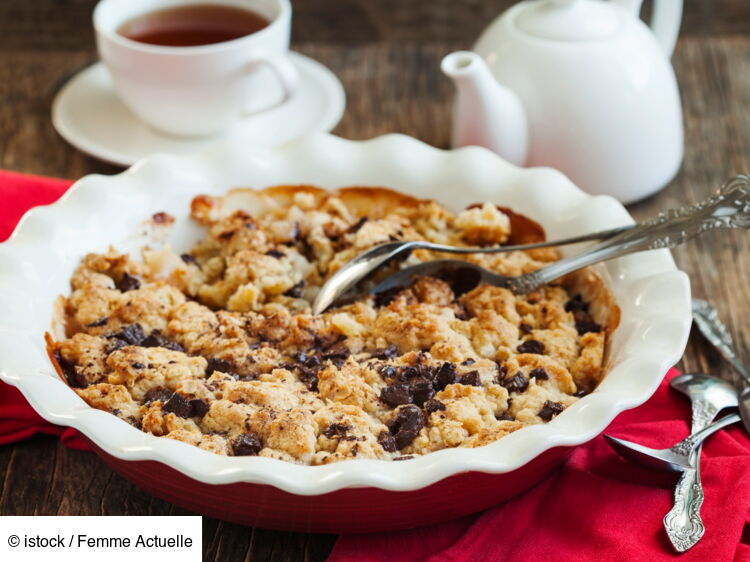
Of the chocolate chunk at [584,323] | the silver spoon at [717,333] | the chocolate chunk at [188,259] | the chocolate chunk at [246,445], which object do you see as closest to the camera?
the chocolate chunk at [246,445]

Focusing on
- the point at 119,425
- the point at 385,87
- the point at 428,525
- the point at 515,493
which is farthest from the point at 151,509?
the point at 385,87

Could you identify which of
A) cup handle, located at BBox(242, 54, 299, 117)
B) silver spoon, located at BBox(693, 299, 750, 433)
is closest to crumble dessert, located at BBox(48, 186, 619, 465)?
silver spoon, located at BBox(693, 299, 750, 433)

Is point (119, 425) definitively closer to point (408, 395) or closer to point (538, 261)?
point (408, 395)

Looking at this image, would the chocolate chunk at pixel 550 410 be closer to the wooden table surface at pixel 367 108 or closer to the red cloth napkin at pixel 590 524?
the red cloth napkin at pixel 590 524

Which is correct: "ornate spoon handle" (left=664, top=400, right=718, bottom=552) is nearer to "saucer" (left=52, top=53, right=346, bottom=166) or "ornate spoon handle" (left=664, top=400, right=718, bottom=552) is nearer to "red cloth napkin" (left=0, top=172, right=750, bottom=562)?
"red cloth napkin" (left=0, top=172, right=750, bottom=562)

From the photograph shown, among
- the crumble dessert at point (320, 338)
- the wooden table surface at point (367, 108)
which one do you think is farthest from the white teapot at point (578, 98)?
the crumble dessert at point (320, 338)
